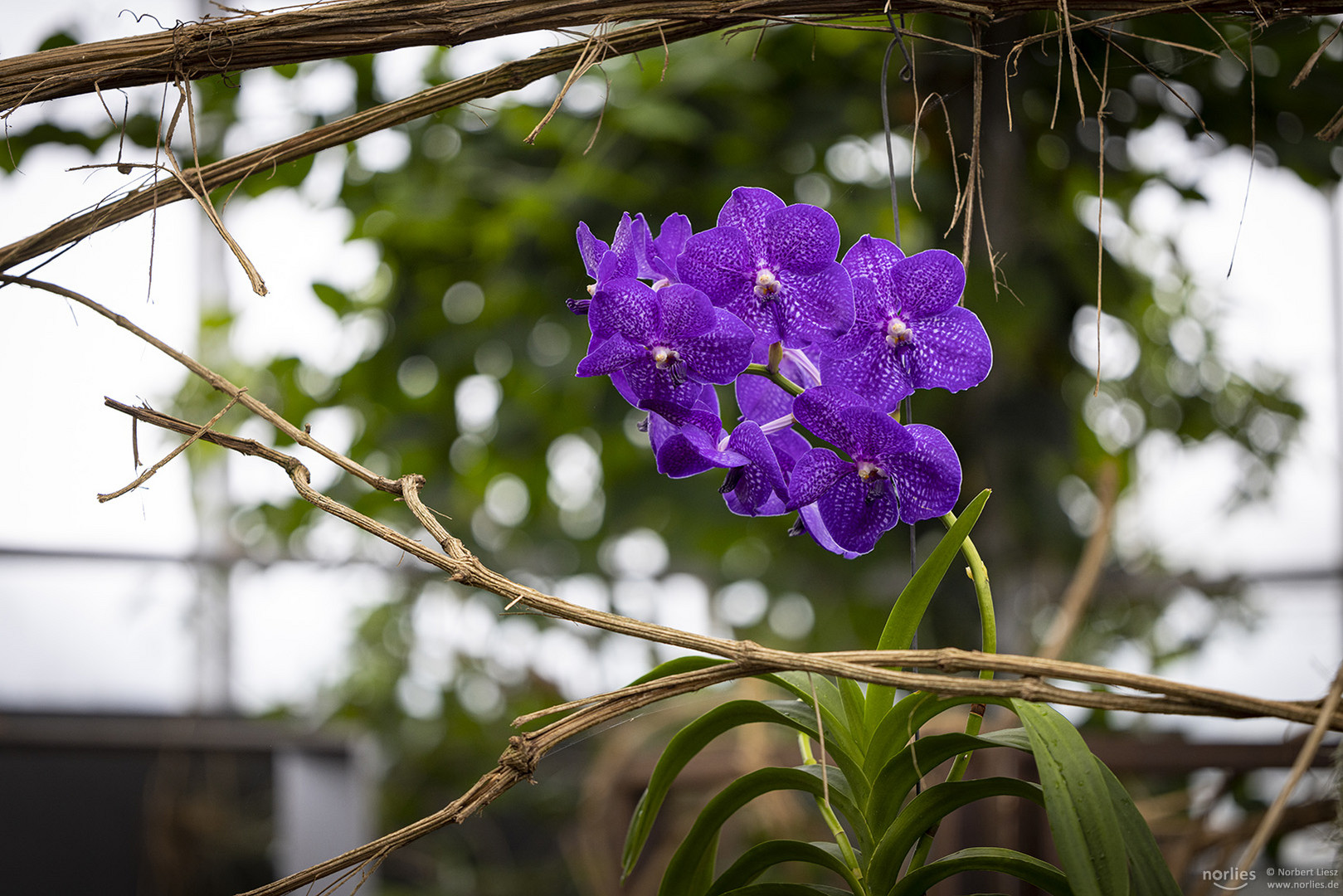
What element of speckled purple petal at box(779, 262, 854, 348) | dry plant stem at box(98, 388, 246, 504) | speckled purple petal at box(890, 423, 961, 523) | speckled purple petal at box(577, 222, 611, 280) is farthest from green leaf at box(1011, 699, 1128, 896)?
dry plant stem at box(98, 388, 246, 504)

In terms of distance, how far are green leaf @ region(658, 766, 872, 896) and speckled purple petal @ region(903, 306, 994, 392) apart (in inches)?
8.8

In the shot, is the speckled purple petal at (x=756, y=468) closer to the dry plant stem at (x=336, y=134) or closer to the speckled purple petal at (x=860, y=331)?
the speckled purple petal at (x=860, y=331)

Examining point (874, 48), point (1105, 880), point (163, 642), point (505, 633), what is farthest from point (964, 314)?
point (163, 642)

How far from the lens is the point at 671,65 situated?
1294mm

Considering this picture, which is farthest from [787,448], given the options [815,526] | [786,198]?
[786,198]

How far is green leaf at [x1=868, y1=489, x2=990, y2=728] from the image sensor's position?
452 millimetres

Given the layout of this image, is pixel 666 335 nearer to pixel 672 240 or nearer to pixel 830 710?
pixel 672 240

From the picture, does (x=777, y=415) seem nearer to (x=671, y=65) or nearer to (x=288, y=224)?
(x=671, y=65)

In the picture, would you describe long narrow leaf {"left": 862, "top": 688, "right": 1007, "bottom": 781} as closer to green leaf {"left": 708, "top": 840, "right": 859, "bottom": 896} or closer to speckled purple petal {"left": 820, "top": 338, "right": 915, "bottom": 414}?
green leaf {"left": 708, "top": 840, "right": 859, "bottom": 896}

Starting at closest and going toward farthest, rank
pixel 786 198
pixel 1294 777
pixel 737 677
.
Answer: pixel 1294 777, pixel 737 677, pixel 786 198

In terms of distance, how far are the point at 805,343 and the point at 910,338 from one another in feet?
0.19

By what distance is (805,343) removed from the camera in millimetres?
487

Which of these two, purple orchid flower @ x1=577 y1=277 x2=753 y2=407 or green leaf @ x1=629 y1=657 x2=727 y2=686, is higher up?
purple orchid flower @ x1=577 y1=277 x2=753 y2=407

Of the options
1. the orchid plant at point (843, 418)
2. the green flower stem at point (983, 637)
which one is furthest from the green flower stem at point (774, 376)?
the green flower stem at point (983, 637)
